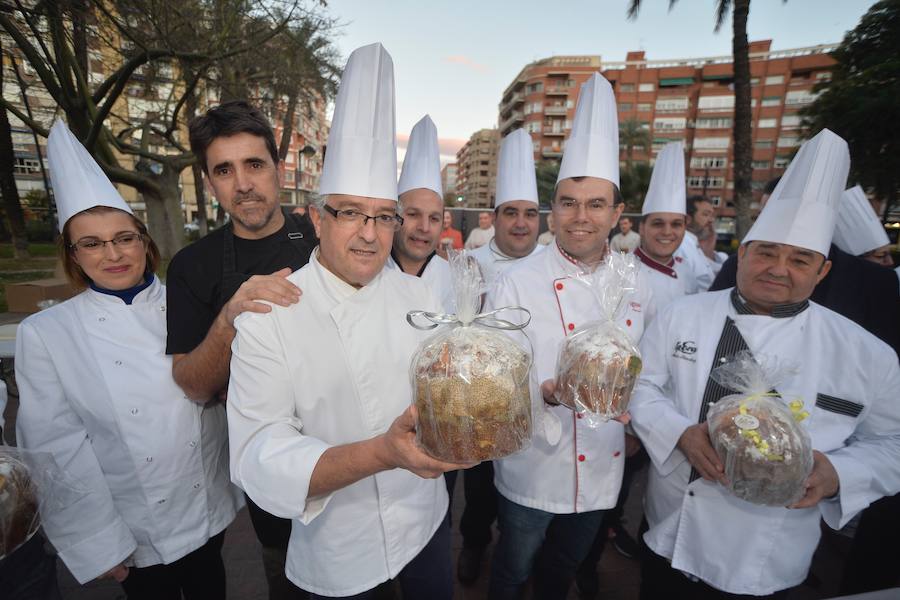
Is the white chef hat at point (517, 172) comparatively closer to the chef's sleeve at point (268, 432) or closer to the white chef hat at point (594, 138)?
the white chef hat at point (594, 138)

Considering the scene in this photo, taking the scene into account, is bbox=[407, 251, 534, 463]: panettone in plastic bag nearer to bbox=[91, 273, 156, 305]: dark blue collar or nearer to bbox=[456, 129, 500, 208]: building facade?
bbox=[91, 273, 156, 305]: dark blue collar

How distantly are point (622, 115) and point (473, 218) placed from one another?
51499mm

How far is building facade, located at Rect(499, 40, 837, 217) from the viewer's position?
50.3 meters

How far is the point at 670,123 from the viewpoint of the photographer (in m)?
58.2

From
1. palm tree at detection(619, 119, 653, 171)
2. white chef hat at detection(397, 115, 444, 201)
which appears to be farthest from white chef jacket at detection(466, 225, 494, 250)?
palm tree at detection(619, 119, 653, 171)

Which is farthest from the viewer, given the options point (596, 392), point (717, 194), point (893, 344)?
point (717, 194)

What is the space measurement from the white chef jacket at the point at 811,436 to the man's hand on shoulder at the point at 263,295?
5.68 feet

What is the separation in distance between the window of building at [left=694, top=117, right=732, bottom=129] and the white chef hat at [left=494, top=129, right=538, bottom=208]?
6599 centimetres

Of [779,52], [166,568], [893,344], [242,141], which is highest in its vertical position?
[779,52]

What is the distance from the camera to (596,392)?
1646mm

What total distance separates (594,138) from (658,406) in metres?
1.58

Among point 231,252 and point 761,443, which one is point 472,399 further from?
point 231,252

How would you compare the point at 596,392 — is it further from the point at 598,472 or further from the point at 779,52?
the point at 779,52

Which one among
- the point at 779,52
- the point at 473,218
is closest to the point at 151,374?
the point at 473,218
